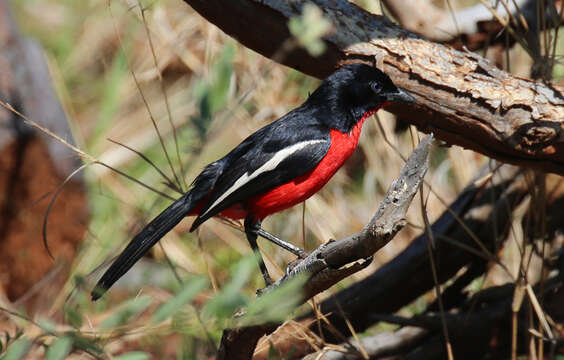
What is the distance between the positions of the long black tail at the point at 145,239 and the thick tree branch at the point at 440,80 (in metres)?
0.80

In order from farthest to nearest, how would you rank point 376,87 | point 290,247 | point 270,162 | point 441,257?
point 441,257 < point 290,247 < point 270,162 < point 376,87

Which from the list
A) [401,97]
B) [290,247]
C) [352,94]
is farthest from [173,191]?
[401,97]

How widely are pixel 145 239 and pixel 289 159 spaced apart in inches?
29.4

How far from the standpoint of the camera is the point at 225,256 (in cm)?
523

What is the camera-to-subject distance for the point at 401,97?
312cm

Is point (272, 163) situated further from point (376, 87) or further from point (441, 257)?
point (441, 257)

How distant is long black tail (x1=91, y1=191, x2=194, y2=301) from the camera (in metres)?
2.97

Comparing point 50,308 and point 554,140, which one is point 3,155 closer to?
point 50,308

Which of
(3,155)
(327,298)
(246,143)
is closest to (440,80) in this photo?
(246,143)

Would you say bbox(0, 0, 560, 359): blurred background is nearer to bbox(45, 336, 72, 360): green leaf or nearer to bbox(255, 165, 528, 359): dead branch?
bbox(255, 165, 528, 359): dead branch

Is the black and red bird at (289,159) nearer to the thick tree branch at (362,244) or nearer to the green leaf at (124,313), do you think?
the thick tree branch at (362,244)

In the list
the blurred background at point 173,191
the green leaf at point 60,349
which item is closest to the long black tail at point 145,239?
the blurred background at point 173,191

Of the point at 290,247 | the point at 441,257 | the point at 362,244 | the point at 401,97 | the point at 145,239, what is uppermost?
the point at 401,97

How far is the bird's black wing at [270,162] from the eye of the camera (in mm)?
3287
